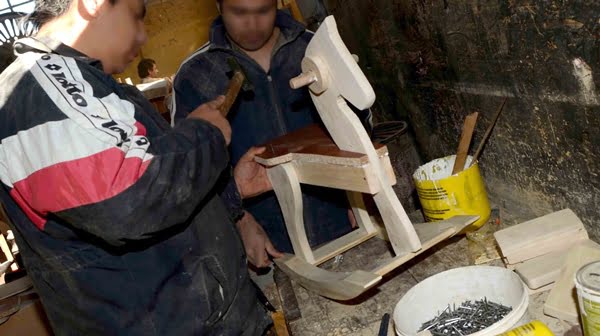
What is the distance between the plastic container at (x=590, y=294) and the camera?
119 centimetres

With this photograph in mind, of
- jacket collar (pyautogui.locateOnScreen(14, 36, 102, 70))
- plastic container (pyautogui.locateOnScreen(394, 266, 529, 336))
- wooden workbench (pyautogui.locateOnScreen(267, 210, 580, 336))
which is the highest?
jacket collar (pyautogui.locateOnScreen(14, 36, 102, 70))

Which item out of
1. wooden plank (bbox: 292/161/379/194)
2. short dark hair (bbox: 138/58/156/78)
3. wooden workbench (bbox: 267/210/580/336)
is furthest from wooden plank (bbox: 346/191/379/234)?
short dark hair (bbox: 138/58/156/78)

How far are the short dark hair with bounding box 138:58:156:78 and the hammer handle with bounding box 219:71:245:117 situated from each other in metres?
5.99

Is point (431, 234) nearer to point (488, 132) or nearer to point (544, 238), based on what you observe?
point (544, 238)

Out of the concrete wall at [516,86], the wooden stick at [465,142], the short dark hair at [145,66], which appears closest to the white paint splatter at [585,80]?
the concrete wall at [516,86]

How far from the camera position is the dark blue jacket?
2760 mm

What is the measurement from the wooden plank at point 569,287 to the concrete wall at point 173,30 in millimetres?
7271

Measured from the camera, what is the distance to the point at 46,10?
1542 millimetres

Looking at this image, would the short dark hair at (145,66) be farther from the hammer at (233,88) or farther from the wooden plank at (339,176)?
the wooden plank at (339,176)

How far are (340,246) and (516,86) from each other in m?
1.06

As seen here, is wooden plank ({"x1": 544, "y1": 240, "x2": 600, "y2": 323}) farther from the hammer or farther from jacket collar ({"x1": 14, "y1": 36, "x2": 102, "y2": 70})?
jacket collar ({"x1": 14, "y1": 36, "x2": 102, "y2": 70})

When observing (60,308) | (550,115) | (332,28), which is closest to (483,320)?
(550,115)

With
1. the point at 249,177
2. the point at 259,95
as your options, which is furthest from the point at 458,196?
the point at 259,95

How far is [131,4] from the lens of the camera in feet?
5.28
